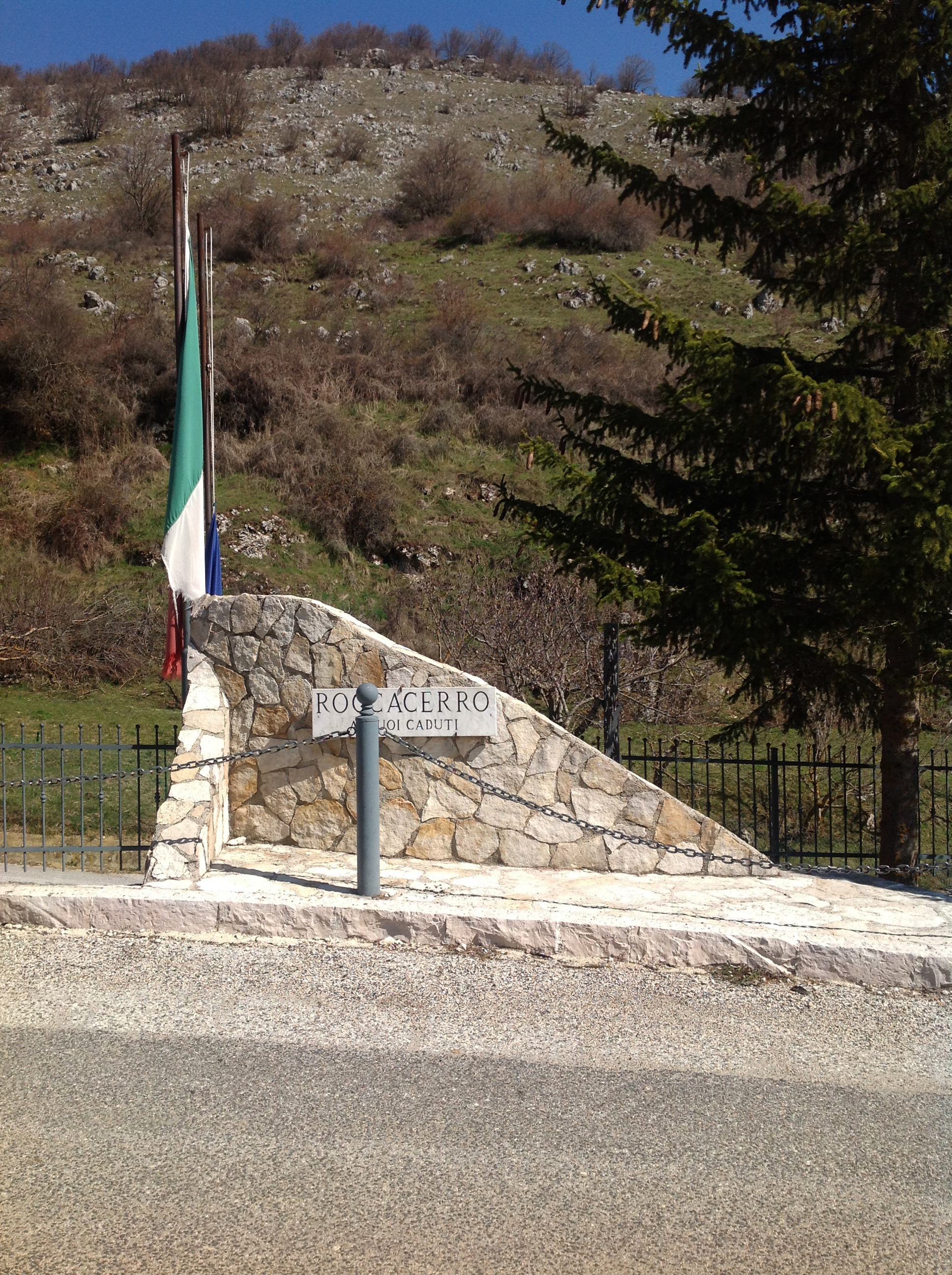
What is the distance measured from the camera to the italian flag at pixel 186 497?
287 inches

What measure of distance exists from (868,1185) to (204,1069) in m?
2.50

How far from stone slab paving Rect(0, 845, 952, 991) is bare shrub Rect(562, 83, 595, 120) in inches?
2152

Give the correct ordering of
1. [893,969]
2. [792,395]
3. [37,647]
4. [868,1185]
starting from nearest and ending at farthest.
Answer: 1. [868,1185]
2. [893,969]
3. [792,395]
4. [37,647]

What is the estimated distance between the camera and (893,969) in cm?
527

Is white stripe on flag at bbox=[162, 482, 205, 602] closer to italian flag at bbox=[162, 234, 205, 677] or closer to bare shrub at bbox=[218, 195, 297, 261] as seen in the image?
italian flag at bbox=[162, 234, 205, 677]

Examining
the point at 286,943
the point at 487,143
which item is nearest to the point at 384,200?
the point at 487,143

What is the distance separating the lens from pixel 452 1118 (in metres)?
3.91

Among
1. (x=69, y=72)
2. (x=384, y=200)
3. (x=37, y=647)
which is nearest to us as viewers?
(x=37, y=647)

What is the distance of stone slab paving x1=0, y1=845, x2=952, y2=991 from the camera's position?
5.36m

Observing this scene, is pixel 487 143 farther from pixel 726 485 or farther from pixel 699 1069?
pixel 699 1069

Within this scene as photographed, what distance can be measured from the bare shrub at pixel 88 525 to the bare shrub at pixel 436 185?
23.0m

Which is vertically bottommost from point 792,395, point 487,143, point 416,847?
point 416,847

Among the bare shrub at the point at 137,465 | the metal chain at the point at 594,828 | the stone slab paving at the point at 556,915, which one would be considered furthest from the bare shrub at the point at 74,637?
the metal chain at the point at 594,828

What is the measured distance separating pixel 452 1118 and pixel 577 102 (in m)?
59.4
